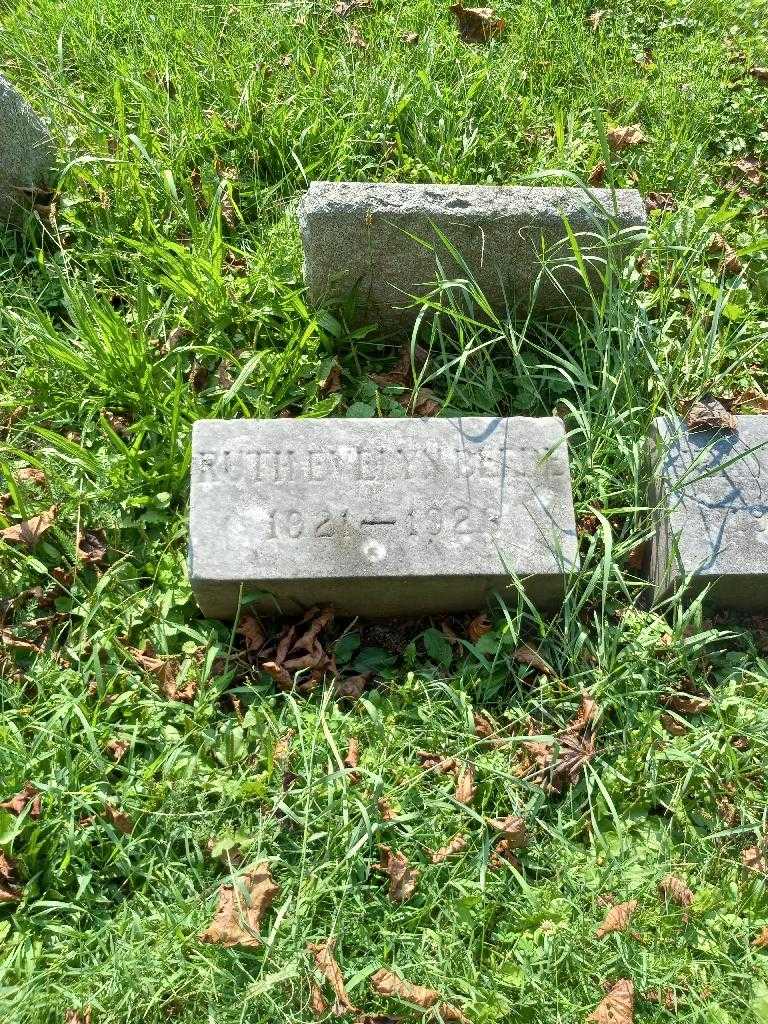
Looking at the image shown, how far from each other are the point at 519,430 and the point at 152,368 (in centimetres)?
115

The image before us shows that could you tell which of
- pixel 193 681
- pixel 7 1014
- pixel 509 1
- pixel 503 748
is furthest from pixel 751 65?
pixel 7 1014

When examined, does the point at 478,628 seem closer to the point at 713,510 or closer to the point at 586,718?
the point at 586,718

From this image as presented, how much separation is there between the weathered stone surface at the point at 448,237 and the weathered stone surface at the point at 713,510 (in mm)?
620

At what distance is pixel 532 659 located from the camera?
7.71 ft

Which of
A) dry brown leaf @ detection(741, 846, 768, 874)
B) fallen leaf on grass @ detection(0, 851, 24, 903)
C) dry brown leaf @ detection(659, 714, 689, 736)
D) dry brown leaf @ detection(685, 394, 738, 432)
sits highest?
dry brown leaf @ detection(685, 394, 738, 432)

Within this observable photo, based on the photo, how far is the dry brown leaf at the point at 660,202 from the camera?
3180 millimetres

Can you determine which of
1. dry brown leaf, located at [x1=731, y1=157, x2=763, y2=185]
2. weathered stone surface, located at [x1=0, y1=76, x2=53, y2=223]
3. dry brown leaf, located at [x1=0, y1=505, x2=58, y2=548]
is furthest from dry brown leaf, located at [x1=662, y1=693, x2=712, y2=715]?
weathered stone surface, located at [x1=0, y1=76, x2=53, y2=223]

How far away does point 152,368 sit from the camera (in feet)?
8.69

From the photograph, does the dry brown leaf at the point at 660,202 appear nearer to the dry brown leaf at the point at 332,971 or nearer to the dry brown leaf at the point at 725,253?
the dry brown leaf at the point at 725,253

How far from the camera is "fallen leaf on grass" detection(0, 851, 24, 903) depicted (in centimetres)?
198

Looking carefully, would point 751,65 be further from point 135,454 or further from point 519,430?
point 135,454

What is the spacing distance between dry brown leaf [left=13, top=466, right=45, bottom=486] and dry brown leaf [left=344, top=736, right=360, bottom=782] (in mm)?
1228

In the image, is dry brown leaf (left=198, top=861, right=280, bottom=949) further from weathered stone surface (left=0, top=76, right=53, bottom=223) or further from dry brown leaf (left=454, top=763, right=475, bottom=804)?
weathered stone surface (left=0, top=76, right=53, bottom=223)

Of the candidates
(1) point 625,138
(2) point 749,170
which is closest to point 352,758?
(1) point 625,138
